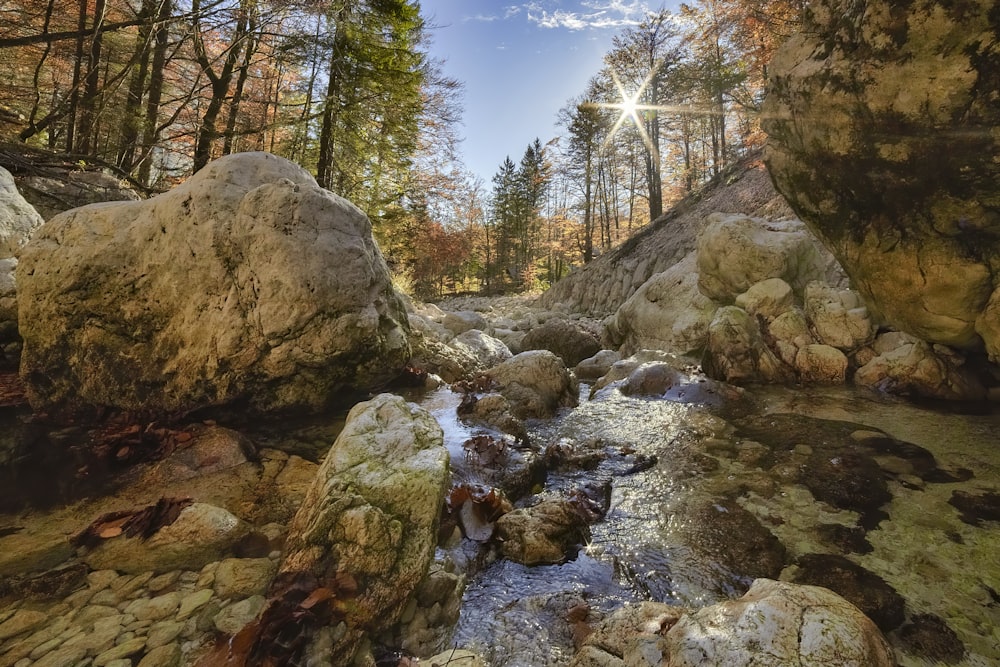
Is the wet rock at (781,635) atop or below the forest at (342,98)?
below

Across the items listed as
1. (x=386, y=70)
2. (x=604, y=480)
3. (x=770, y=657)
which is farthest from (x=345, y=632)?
(x=386, y=70)

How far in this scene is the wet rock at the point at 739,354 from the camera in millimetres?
7051

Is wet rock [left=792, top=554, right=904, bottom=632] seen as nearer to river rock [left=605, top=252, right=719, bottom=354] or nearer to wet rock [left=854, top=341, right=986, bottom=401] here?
wet rock [left=854, top=341, right=986, bottom=401]

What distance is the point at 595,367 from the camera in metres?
8.78

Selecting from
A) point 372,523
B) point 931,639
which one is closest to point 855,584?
point 931,639

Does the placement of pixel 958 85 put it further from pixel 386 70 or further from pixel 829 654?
pixel 386 70

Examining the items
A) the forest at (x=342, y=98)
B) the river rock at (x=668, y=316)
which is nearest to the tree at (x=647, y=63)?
the forest at (x=342, y=98)

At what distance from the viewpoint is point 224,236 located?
14.0 ft

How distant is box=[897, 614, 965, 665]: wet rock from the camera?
2.07 metres

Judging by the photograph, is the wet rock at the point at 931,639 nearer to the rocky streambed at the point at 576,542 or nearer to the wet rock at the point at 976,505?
the rocky streambed at the point at 576,542

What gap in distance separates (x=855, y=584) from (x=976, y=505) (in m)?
1.77

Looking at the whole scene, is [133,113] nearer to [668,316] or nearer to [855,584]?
[668,316]

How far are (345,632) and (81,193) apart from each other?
9531 mm

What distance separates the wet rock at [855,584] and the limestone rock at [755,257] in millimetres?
6558
